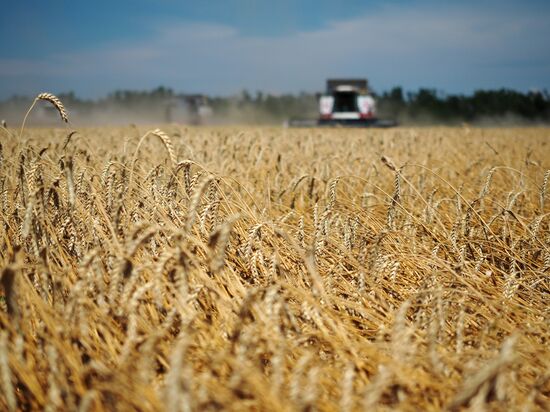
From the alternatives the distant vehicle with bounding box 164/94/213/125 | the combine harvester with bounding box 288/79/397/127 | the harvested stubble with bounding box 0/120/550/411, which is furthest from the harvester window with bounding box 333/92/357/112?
the harvested stubble with bounding box 0/120/550/411

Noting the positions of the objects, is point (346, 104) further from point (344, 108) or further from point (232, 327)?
point (232, 327)

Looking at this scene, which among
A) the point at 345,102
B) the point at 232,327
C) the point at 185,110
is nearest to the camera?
the point at 232,327

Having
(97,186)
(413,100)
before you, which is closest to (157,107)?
(413,100)

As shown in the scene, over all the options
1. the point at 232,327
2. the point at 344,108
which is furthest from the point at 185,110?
the point at 232,327

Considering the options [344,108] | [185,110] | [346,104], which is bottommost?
[344,108]

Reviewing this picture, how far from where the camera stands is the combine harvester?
72.6 feet

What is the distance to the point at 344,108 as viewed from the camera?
2600cm

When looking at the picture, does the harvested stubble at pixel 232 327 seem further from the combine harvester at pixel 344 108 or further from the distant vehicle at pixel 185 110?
the distant vehicle at pixel 185 110

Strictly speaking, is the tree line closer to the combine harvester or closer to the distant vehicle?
the distant vehicle

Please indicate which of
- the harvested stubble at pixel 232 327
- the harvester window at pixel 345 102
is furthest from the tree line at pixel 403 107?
the harvested stubble at pixel 232 327

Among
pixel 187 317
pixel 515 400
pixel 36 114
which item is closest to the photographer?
pixel 515 400

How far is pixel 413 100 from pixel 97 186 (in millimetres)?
40877

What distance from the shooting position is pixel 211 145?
662 cm

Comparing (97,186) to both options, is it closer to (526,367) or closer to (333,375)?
(333,375)
